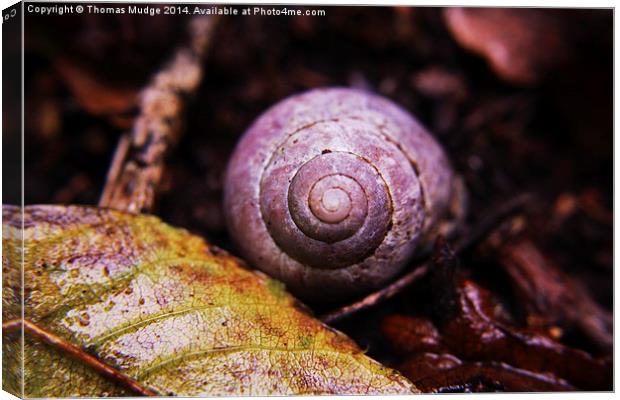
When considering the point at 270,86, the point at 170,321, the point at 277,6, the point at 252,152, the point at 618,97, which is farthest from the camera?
the point at 270,86

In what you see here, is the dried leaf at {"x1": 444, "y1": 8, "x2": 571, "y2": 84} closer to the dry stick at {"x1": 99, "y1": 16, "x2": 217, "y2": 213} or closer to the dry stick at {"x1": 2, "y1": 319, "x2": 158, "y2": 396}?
the dry stick at {"x1": 99, "y1": 16, "x2": 217, "y2": 213}

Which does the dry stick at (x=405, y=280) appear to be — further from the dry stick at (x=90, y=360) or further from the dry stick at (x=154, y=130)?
the dry stick at (x=154, y=130)

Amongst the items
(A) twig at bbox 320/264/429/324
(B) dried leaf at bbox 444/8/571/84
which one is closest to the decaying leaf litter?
(B) dried leaf at bbox 444/8/571/84

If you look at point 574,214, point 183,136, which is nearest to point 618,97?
point 574,214

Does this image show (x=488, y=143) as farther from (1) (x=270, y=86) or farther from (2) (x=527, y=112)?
(1) (x=270, y=86)

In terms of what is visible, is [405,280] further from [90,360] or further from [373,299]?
[90,360]

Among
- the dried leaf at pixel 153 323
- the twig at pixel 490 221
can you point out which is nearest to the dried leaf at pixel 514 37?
the twig at pixel 490 221

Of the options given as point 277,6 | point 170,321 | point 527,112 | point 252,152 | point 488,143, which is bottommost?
point 170,321

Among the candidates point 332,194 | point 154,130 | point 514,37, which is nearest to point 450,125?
point 514,37
